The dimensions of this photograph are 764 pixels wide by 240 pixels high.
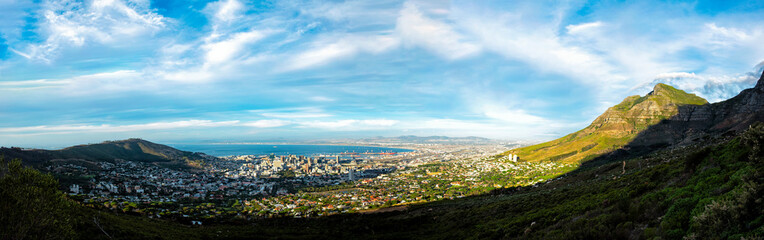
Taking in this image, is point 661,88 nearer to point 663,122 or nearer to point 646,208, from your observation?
point 663,122

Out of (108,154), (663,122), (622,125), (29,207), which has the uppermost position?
(663,122)

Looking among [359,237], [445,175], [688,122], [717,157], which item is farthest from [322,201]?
[688,122]

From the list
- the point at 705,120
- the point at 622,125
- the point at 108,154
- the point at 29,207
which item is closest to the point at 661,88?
the point at 622,125

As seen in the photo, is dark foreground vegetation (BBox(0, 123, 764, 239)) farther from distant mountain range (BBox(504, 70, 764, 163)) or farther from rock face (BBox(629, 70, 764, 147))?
rock face (BBox(629, 70, 764, 147))

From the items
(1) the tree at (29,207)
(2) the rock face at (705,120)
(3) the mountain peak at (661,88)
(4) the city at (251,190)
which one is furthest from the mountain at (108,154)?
(3) the mountain peak at (661,88)

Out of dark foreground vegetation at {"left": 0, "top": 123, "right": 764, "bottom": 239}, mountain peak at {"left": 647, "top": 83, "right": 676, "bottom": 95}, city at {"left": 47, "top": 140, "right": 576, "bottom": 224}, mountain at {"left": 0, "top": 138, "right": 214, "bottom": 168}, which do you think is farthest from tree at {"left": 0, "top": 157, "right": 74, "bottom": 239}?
mountain peak at {"left": 647, "top": 83, "right": 676, "bottom": 95}

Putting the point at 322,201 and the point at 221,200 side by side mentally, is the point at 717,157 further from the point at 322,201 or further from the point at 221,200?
the point at 221,200
